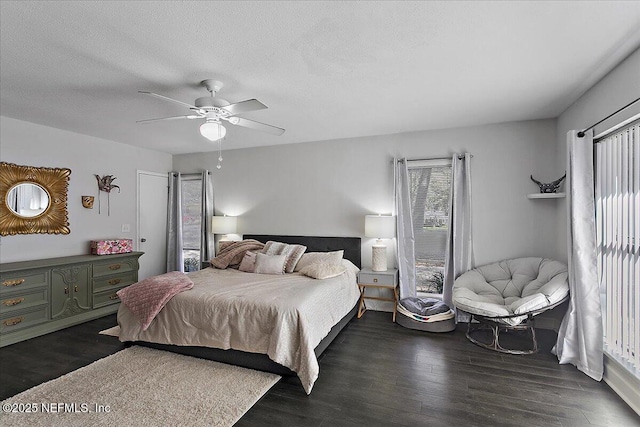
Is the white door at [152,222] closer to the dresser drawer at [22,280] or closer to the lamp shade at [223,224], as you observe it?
the lamp shade at [223,224]

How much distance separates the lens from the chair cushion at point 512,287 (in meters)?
3.09

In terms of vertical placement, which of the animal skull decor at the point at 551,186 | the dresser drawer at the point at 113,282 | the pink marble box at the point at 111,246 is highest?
the animal skull decor at the point at 551,186

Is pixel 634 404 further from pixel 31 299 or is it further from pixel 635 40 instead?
pixel 31 299

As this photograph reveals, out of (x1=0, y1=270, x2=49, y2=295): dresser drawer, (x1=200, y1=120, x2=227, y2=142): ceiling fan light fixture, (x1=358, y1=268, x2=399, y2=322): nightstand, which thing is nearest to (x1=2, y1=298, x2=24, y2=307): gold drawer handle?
(x1=0, y1=270, x2=49, y2=295): dresser drawer

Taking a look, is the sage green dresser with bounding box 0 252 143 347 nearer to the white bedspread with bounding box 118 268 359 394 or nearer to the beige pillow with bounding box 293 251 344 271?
the white bedspread with bounding box 118 268 359 394

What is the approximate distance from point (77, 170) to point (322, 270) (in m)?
3.79

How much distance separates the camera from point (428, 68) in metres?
2.55

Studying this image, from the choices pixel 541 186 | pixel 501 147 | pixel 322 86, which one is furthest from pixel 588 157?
pixel 322 86

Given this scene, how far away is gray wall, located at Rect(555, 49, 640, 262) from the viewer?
2.33 metres

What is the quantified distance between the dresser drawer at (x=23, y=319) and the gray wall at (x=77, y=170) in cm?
73

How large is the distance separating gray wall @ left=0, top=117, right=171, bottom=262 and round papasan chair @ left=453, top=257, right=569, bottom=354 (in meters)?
5.09

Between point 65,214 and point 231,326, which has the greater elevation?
point 65,214

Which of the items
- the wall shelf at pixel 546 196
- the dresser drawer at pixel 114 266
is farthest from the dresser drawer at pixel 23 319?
the wall shelf at pixel 546 196

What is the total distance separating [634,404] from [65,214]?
A: 6253mm
